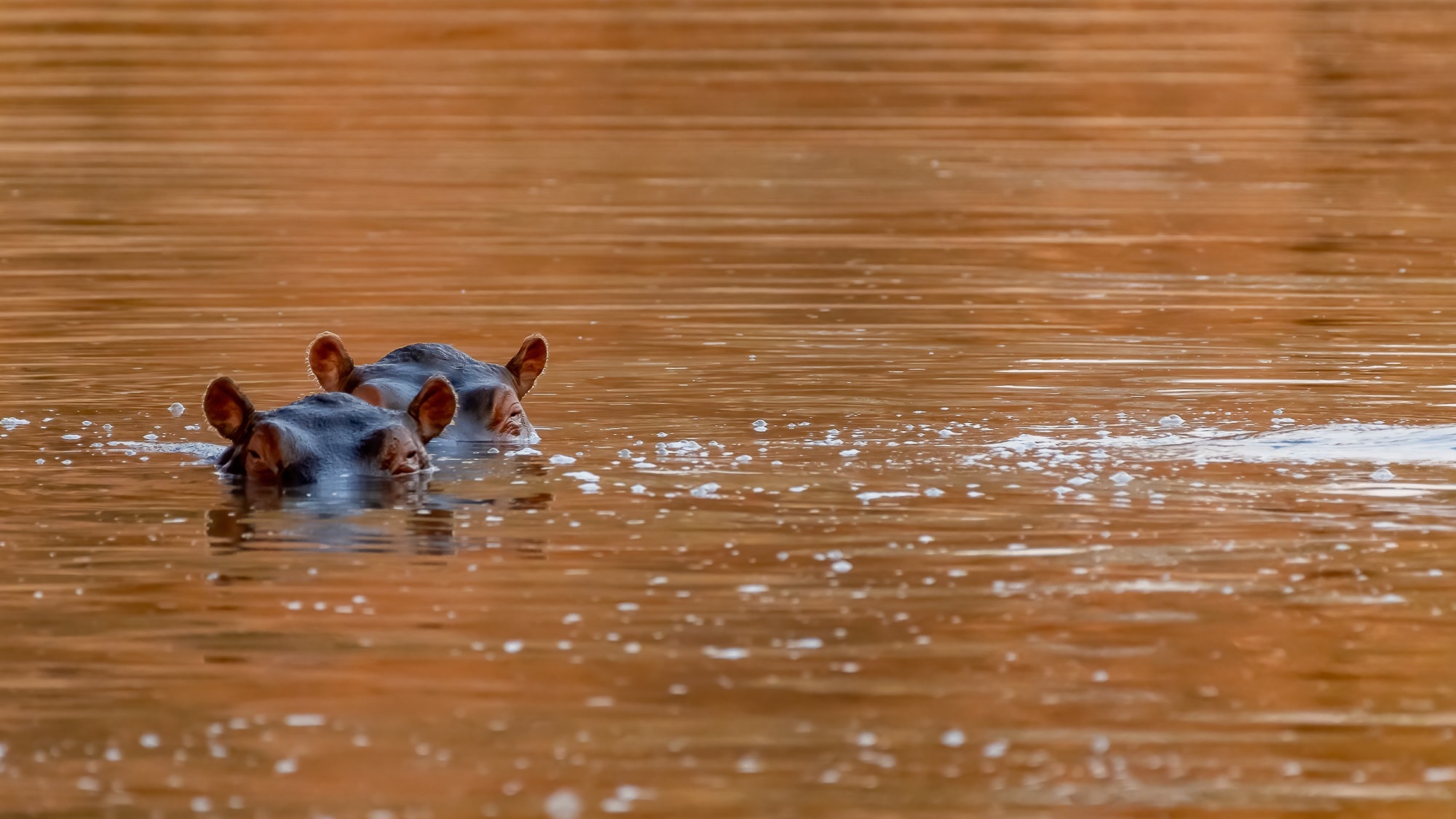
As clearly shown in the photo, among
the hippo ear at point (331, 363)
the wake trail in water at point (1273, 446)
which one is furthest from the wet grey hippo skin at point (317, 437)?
the wake trail in water at point (1273, 446)

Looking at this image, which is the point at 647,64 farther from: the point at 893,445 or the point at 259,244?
the point at 893,445

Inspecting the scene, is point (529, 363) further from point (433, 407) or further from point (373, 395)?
point (433, 407)

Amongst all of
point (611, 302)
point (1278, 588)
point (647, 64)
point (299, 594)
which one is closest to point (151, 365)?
point (611, 302)

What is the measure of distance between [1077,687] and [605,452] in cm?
336

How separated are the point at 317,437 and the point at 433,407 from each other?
0.52m

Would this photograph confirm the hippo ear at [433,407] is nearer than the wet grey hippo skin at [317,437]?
No

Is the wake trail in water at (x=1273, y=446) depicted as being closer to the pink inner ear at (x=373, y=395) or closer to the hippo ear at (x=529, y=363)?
the hippo ear at (x=529, y=363)

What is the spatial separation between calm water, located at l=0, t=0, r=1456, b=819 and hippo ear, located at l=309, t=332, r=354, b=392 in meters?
0.46

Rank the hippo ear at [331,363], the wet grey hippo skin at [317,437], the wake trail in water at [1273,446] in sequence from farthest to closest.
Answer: the hippo ear at [331,363], the wake trail in water at [1273,446], the wet grey hippo skin at [317,437]

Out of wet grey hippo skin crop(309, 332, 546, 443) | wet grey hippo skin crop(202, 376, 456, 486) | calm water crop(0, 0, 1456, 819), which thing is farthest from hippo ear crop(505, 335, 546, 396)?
wet grey hippo skin crop(202, 376, 456, 486)

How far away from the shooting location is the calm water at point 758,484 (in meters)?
5.17

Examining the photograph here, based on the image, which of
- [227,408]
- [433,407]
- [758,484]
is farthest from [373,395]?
[758,484]

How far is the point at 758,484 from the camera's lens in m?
8.05

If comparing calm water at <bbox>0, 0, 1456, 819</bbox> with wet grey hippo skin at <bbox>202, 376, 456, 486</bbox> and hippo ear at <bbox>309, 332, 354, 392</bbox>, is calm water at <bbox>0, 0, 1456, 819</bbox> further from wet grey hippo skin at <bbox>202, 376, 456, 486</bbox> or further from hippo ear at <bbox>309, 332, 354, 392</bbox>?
hippo ear at <bbox>309, 332, 354, 392</bbox>
